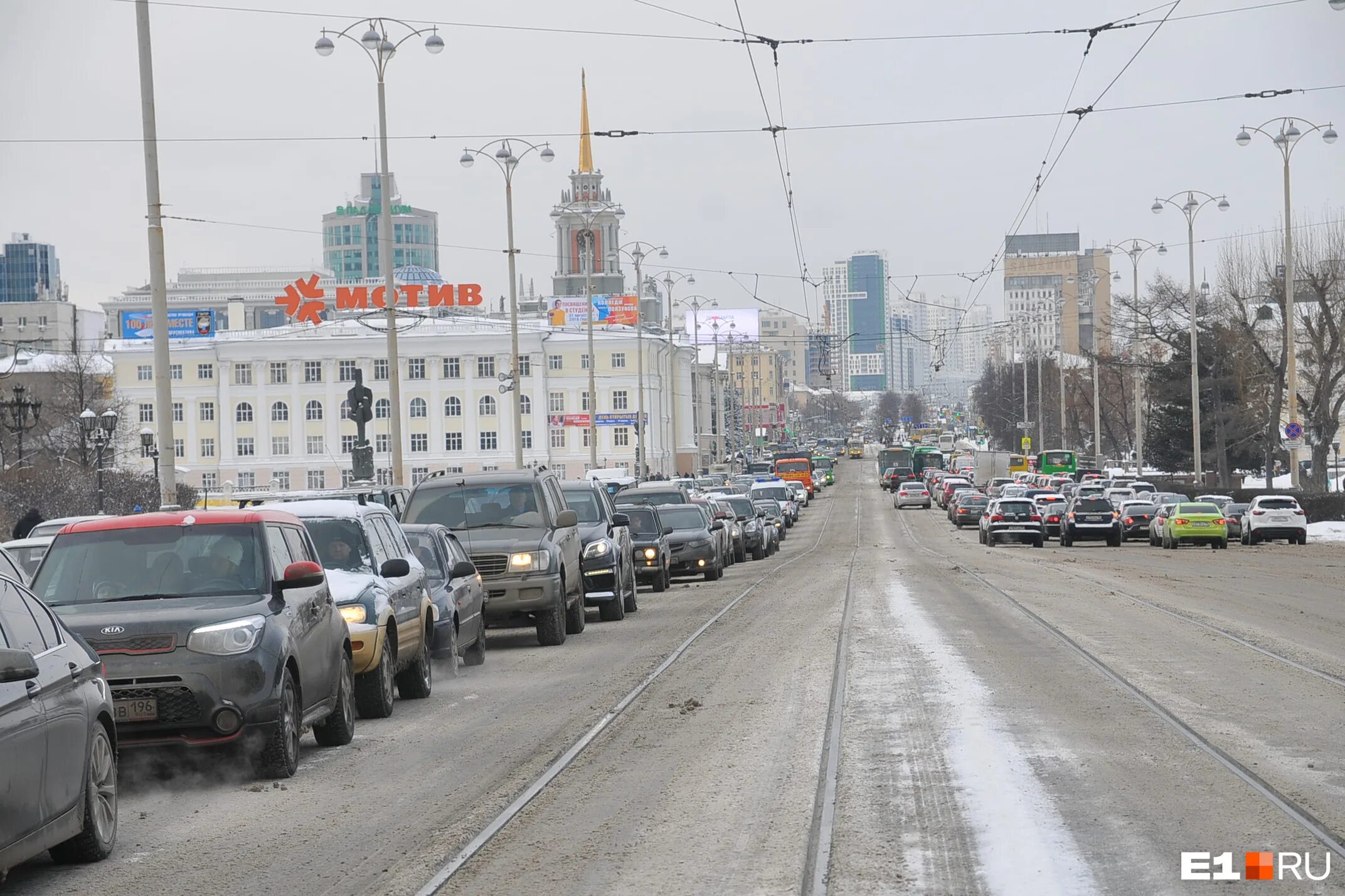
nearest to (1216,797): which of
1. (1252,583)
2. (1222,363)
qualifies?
(1252,583)

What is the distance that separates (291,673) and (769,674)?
5.76 m

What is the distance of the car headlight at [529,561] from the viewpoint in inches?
750

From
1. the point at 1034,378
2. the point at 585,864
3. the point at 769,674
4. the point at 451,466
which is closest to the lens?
the point at 585,864

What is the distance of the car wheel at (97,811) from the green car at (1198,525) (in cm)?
3920

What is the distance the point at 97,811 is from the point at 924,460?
105822mm

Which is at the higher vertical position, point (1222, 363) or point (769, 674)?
point (1222, 363)

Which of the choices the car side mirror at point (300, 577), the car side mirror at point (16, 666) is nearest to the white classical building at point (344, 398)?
the car side mirror at point (300, 577)

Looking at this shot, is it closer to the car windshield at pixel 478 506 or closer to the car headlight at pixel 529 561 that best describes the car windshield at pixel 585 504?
the car windshield at pixel 478 506

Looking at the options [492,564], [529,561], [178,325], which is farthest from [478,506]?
[178,325]

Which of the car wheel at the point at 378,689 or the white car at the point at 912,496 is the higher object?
the car wheel at the point at 378,689

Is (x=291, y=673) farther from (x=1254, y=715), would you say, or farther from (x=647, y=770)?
(x=1254, y=715)

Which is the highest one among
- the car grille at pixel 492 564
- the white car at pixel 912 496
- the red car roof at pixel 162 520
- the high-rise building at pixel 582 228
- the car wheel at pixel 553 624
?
the high-rise building at pixel 582 228

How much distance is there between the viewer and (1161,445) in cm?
8400

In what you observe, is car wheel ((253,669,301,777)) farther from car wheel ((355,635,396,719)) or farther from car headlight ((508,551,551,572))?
car headlight ((508,551,551,572))
